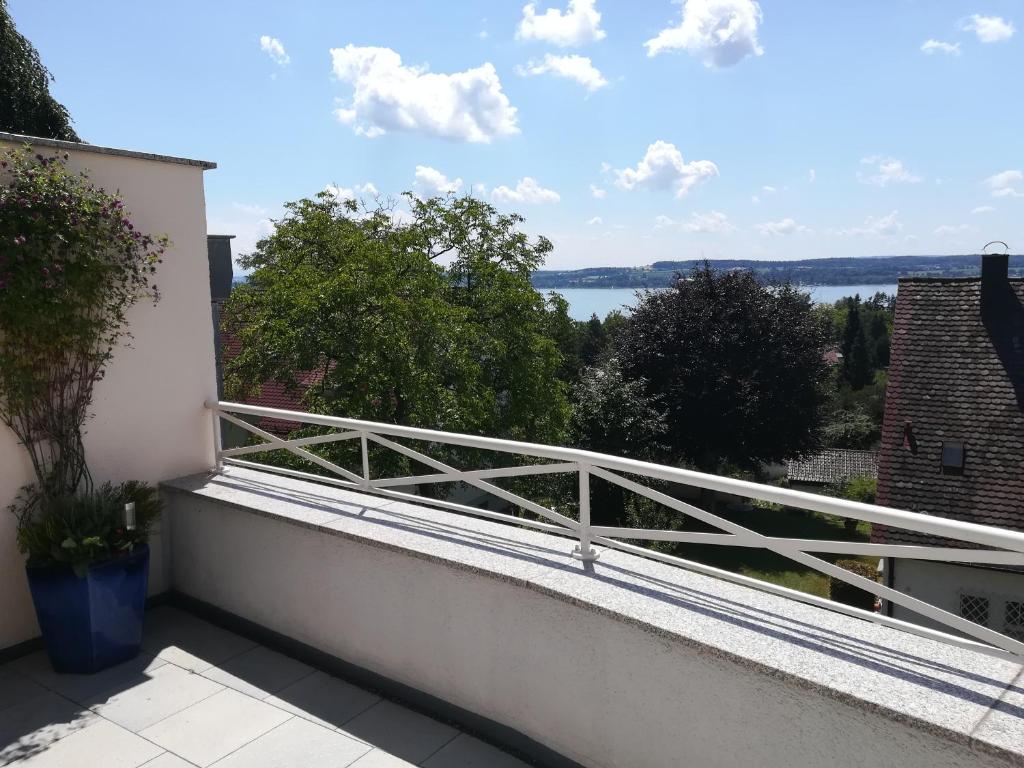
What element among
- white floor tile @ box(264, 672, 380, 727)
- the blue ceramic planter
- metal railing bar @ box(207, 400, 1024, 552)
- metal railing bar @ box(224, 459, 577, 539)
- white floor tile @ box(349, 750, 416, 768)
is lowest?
white floor tile @ box(349, 750, 416, 768)

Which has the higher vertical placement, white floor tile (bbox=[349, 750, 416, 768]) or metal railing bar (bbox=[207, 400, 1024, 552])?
metal railing bar (bbox=[207, 400, 1024, 552])

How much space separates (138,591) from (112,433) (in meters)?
0.90

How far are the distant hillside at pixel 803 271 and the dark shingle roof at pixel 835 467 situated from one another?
27.6 feet

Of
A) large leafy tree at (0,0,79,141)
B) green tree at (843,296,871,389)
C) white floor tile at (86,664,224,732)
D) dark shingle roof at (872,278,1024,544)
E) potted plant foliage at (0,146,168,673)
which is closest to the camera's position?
white floor tile at (86,664,224,732)

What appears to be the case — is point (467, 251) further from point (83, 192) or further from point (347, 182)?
point (83, 192)

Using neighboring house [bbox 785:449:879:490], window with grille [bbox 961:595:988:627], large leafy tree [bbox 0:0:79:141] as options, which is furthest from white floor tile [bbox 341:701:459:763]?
neighboring house [bbox 785:449:879:490]

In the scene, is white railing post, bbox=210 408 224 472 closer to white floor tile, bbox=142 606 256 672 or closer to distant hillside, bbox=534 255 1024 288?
white floor tile, bbox=142 606 256 672

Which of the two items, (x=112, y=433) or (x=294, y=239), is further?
(x=294, y=239)

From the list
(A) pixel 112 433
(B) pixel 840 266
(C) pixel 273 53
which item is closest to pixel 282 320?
(C) pixel 273 53

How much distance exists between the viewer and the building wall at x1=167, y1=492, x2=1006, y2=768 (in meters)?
2.16

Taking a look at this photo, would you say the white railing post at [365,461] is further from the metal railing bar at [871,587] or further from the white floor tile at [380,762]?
the metal railing bar at [871,587]

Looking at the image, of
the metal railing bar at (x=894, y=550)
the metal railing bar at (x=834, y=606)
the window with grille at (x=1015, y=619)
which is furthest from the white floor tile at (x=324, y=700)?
the window with grille at (x=1015, y=619)

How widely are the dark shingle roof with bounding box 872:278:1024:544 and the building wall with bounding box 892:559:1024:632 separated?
53 cm

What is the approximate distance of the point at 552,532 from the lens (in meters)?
3.38
